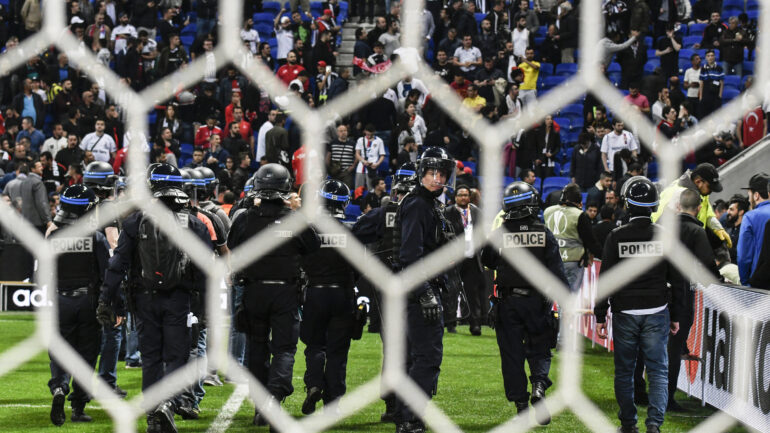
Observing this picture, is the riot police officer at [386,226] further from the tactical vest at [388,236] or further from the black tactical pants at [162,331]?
the black tactical pants at [162,331]

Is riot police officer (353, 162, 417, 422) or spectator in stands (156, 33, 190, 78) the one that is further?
riot police officer (353, 162, 417, 422)

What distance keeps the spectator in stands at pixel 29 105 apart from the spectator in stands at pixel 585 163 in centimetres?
315

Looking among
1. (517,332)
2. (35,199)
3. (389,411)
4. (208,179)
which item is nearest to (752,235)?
(517,332)

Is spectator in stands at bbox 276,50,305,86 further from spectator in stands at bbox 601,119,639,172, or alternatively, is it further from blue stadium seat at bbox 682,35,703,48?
blue stadium seat at bbox 682,35,703,48

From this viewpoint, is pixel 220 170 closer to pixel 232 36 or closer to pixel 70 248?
pixel 70 248

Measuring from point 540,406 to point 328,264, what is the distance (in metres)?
1.56

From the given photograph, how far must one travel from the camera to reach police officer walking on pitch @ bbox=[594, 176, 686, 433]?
5.79 metres

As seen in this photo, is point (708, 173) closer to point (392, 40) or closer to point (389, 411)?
point (389, 411)

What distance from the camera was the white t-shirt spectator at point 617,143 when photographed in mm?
5289

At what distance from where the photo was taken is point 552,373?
888 centimetres

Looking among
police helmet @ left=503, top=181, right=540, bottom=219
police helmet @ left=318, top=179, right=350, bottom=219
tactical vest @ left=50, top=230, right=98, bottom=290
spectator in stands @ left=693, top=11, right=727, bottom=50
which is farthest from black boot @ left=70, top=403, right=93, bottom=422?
spectator in stands @ left=693, top=11, right=727, bottom=50

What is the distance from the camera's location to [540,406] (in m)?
6.54

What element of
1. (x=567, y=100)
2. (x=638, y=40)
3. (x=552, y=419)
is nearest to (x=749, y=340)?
(x=552, y=419)

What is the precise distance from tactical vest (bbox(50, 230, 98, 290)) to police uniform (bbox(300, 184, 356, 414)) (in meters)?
1.25
